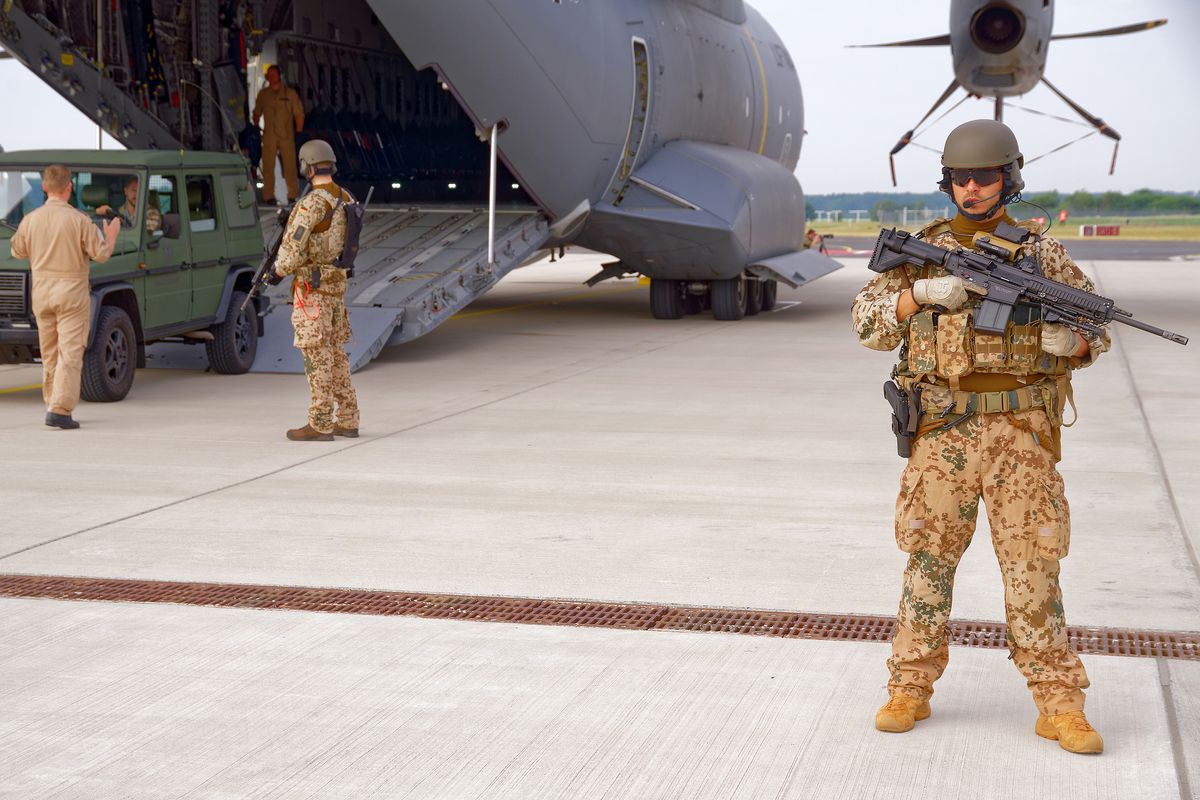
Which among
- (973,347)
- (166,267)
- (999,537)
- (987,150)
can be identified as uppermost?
(987,150)

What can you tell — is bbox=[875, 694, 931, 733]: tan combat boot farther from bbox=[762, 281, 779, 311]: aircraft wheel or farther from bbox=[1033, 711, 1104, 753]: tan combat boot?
bbox=[762, 281, 779, 311]: aircraft wheel

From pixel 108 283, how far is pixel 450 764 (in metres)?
7.68

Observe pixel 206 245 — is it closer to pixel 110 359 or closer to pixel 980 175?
pixel 110 359

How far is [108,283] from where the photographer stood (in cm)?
1062

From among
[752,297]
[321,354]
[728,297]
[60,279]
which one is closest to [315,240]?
[321,354]

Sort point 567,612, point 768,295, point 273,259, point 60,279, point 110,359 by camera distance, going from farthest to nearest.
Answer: point 768,295
point 110,359
point 273,259
point 60,279
point 567,612

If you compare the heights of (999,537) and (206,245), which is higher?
(206,245)

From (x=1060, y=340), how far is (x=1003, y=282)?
0.22 m

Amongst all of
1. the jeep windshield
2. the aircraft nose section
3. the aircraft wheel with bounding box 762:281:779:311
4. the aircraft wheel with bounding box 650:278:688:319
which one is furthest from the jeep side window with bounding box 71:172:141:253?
the aircraft wheel with bounding box 762:281:779:311

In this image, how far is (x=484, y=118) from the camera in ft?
47.6

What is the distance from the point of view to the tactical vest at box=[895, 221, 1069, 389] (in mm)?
3990

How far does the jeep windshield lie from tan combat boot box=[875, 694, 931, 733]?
8.44 metres

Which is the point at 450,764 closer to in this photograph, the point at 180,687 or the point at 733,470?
the point at 180,687

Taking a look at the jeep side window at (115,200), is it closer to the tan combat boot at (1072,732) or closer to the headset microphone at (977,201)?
the headset microphone at (977,201)
